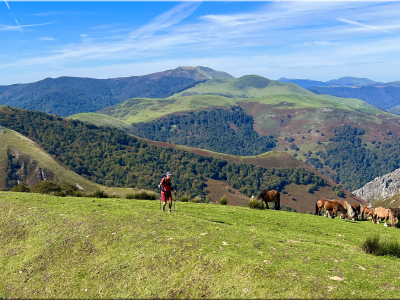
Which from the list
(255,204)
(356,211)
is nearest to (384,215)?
(356,211)

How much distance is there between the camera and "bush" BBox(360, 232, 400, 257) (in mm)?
13305

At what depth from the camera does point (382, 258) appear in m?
12.6

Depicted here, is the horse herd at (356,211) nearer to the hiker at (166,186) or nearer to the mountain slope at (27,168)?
the hiker at (166,186)

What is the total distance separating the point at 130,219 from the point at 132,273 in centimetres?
469

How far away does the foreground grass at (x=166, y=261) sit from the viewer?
32.8 ft

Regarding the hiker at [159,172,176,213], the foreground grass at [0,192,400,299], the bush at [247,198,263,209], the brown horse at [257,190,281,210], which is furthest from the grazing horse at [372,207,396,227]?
the hiker at [159,172,176,213]

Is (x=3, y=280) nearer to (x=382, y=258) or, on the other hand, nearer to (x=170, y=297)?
(x=170, y=297)

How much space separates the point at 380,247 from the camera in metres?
13.4

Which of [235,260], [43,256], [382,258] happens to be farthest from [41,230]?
[382,258]

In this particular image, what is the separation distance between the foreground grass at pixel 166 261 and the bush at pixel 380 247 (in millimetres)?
770

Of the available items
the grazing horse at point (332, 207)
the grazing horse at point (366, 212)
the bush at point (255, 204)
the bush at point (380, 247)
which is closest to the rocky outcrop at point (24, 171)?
the bush at point (255, 204)

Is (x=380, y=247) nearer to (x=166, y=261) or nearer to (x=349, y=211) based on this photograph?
(x=166, y=261)

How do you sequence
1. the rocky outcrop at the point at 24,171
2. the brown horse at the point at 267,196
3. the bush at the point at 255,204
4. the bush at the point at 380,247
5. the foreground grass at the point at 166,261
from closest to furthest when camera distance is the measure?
the foreground grass at the point at 166,261 → the bush at the point at 380,247 → the bush at the point at 255,204 → the brown horse at the point at 267,196 → the rocky outcrop at the point at 24,171

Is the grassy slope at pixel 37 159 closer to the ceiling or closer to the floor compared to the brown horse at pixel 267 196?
closer to the floor
